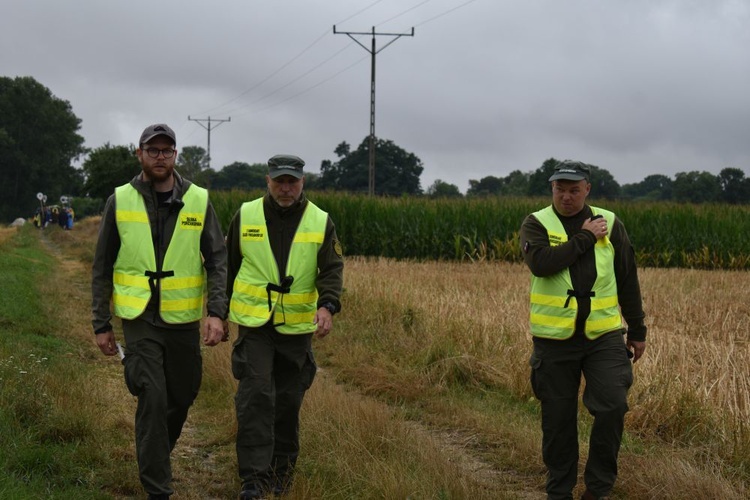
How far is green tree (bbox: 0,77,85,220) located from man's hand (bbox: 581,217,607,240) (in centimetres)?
9546

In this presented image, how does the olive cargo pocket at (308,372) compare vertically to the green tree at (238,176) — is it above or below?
below

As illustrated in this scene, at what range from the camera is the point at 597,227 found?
5383mm

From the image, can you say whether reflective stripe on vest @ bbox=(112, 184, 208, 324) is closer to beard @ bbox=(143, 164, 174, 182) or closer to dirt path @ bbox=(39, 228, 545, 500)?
beard @ bbox=(143, 164, 174, 182)

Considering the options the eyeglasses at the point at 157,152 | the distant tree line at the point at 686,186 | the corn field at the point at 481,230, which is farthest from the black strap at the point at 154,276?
the distant tree line at the point at 686,186

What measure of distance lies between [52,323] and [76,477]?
7433 mm

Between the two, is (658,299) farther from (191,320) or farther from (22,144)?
(22,144)

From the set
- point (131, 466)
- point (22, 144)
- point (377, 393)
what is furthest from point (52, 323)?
point (22, 144)

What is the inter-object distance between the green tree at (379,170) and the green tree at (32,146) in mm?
51116

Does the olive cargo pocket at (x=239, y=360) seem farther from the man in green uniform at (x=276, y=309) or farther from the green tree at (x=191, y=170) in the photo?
the green tree at (x=191, y=170)

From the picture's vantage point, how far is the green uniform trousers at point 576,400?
5.30m

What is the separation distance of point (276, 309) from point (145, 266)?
0.83m

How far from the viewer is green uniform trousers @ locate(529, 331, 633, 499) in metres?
5.30

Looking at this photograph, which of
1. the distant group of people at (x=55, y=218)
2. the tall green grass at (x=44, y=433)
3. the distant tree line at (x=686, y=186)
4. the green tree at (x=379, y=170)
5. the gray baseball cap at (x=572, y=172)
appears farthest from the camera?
the distant group of people at (x=55, y=218)

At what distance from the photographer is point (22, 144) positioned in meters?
97.1
